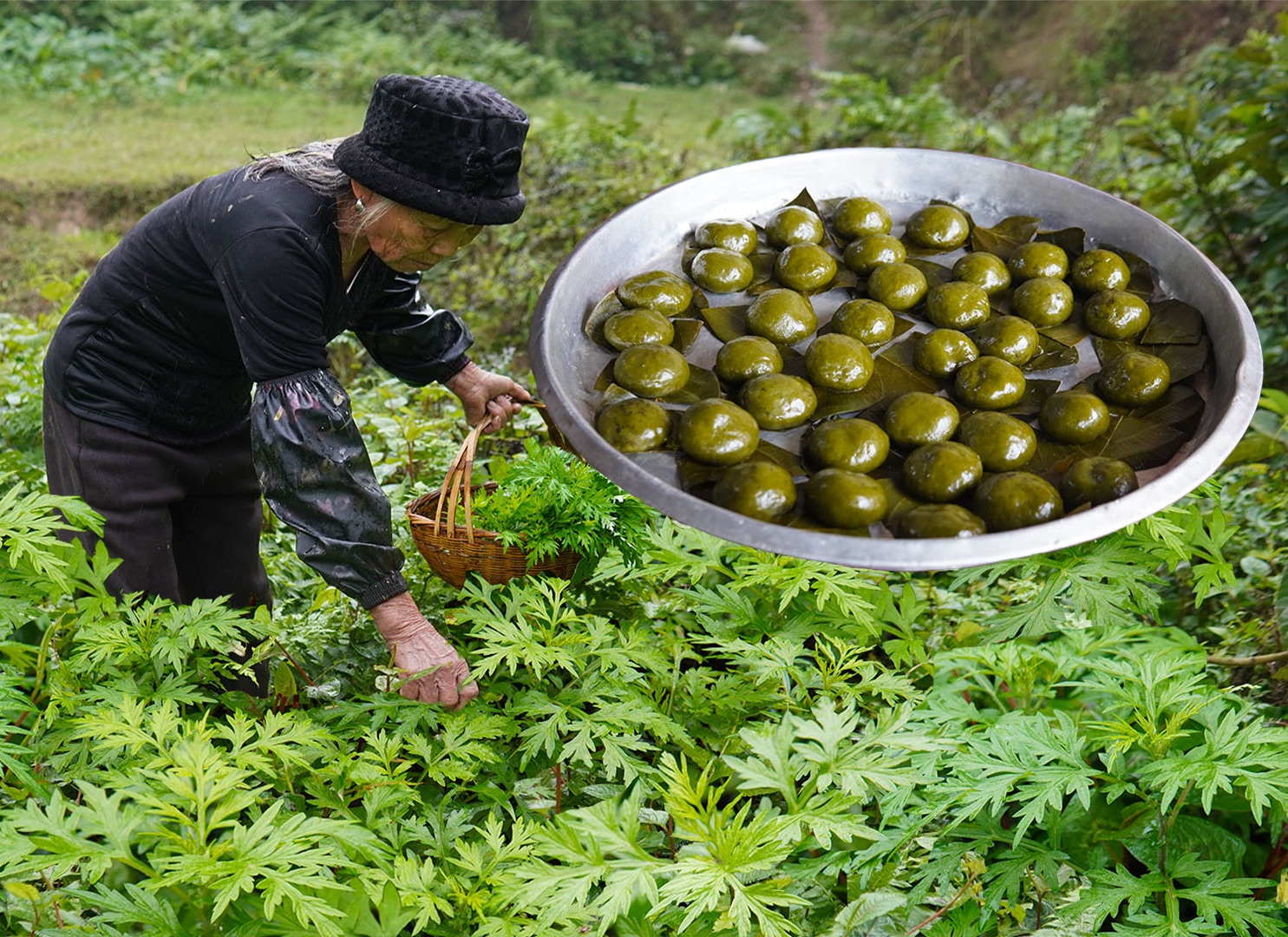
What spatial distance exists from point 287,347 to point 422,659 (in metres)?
0.69

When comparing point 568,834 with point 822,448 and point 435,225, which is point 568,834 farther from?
point 435,225

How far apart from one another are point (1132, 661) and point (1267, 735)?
1.35 ft

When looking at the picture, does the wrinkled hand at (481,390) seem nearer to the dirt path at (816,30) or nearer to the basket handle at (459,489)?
the basket handle at (459,489)

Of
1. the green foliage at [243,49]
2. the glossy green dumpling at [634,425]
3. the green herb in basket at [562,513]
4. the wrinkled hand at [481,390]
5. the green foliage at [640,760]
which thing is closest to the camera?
the green foliage at [640,760]

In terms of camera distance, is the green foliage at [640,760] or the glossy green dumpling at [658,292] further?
the glossy green dumpling at [658,292]

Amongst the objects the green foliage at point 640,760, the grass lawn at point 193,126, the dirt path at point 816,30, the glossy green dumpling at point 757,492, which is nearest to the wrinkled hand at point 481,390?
the green foliage at point 640,760

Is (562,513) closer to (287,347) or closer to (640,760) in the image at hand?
(640,760)

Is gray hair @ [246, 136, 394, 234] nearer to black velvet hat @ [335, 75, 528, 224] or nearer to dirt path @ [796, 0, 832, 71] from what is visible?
black velvet hat @ [335, 75, 528, 224]

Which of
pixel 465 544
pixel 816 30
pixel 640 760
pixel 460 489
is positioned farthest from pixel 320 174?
pixel 816 30

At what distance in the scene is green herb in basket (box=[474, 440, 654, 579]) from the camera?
2.19 meters

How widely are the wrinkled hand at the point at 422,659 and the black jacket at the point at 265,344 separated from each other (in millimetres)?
52

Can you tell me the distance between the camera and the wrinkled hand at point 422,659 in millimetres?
2061

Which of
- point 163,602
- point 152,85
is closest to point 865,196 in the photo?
point 163,602

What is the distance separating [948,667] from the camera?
9.09ft
